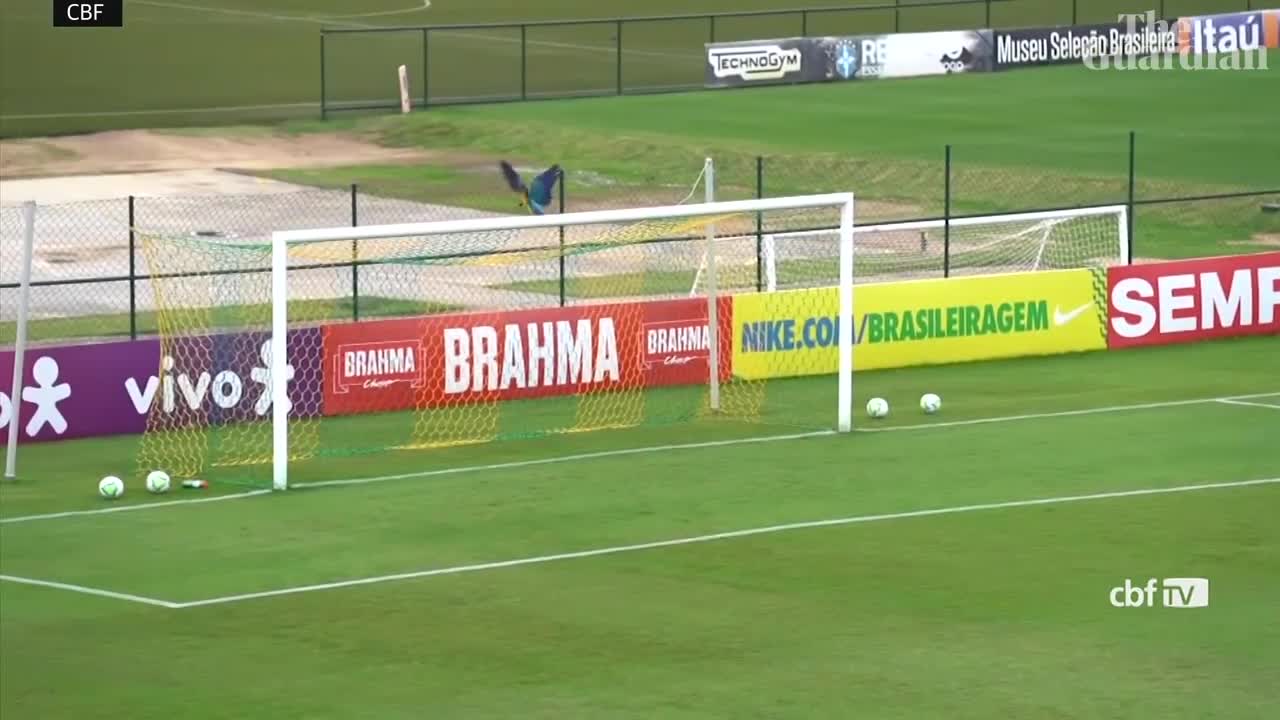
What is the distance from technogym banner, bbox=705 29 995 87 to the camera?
6197cm

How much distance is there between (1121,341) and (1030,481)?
32.1 feet

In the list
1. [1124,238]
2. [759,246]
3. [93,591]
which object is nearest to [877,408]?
[759,246]

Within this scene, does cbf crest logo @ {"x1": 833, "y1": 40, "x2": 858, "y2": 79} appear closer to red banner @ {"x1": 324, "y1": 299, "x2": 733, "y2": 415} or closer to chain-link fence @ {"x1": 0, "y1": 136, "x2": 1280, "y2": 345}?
chain-link fence @ {"x1": 0, "y1": 136, "x2": 1280, "y2": 345}

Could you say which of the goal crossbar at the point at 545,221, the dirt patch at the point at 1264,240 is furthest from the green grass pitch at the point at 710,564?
the dirt patch at the point at 1264,240

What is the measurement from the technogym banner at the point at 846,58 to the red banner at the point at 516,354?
33.3 m

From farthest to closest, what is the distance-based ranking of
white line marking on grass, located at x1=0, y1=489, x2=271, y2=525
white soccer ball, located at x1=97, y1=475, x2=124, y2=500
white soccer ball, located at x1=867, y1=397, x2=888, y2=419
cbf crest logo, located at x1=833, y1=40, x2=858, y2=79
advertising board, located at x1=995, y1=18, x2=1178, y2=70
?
advertising board, located at x1=995, y1=18, x2=1178, y2=70 < cbf crest logo, located at x1=833, y1=40, x2=858, y2=79 < white soccer ball, located at x1=867, y1=397, x2=888, y2=419 < white soccer ball, located at x1=97, y1=475, x2=124, y2=500 < white line marking on grass, located at x1=0, y1=489, x2=271, y2=525

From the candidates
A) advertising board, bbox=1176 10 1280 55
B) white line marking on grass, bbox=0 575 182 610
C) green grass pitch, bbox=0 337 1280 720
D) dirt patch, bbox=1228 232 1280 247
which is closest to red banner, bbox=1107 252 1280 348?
green grass pitch, bbox=0 337 1280 720

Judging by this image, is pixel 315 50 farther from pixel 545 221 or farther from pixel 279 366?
pixel 279 366

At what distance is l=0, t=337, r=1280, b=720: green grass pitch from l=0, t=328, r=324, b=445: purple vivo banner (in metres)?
0.60

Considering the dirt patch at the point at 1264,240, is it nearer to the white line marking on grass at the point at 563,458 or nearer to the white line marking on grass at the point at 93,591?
the white line marking on grass at the point at 563,458

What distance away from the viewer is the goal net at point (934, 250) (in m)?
33.3

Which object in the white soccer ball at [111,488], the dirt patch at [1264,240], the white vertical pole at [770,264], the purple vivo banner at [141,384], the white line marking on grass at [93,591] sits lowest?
the white line marking on grass at [93,591]

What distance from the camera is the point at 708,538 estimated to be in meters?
20.7

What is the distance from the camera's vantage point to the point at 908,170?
48.6 metres
